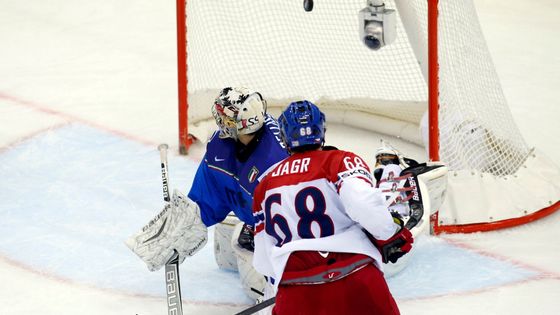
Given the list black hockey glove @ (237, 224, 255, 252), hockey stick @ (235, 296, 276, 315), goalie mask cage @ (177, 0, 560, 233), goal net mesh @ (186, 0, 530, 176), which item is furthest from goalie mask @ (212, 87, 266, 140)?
goal net mesh @ (186, 0, 530, 176)

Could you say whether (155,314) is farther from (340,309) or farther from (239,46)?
(239,46)

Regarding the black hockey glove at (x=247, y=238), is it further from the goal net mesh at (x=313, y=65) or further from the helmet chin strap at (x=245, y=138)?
the goal net mesh at (x=313, y=65)

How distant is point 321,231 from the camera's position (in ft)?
10.6

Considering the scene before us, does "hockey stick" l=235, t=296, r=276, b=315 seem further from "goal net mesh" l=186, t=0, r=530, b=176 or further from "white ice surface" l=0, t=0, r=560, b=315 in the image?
"goal net mesh" l=186, t=0, r=530, b=176

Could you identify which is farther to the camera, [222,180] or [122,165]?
[122,165]

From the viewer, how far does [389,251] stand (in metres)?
3.29

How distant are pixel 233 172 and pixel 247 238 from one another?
15.2 inches

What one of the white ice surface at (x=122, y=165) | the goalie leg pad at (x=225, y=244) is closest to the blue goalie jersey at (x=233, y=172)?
the goalie leg pad at (x=225, y=244)

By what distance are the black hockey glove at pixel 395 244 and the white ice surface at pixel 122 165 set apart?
106cm

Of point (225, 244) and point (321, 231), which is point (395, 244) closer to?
point (321, 231)

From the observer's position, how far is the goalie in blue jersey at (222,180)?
3.96 meters

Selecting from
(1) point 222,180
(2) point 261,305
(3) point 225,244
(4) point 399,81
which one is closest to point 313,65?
(4) point 399,81

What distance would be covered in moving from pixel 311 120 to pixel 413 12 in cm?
184

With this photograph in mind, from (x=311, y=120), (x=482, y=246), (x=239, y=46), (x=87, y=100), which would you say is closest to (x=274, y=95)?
(x=239, y=46)
